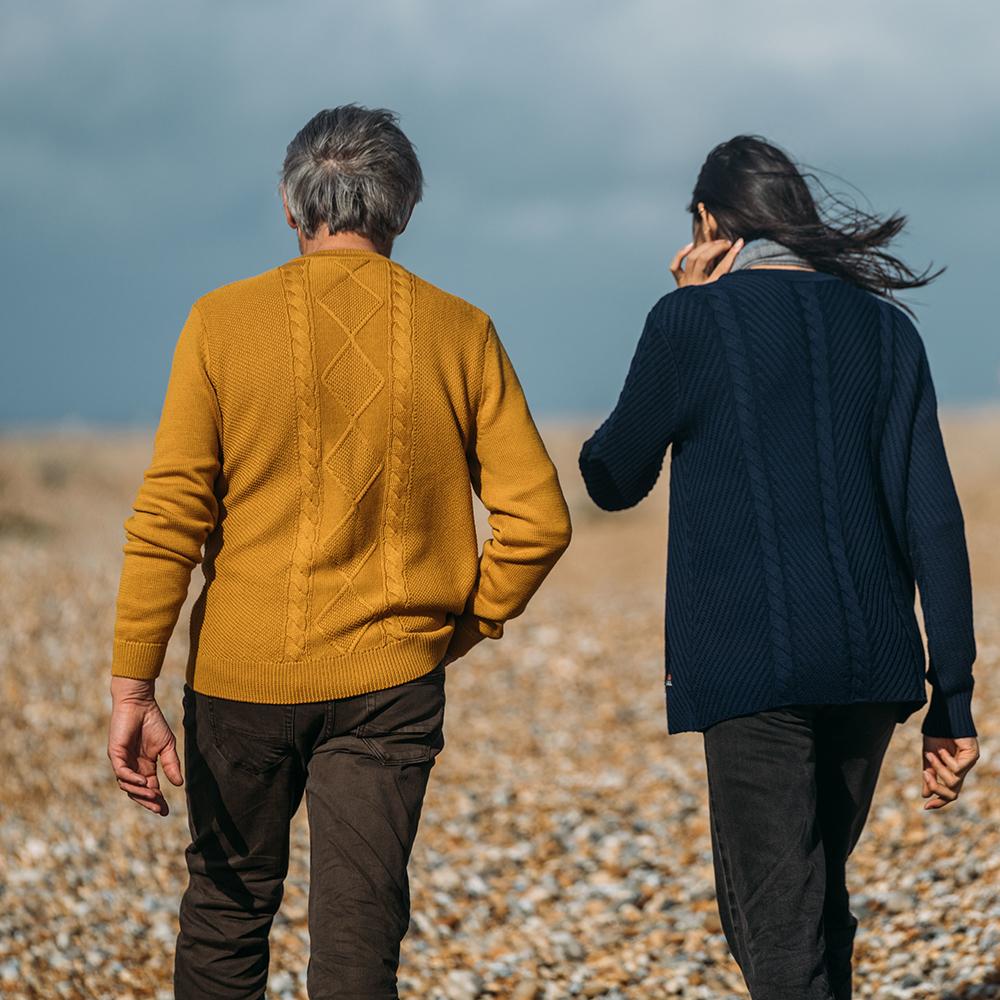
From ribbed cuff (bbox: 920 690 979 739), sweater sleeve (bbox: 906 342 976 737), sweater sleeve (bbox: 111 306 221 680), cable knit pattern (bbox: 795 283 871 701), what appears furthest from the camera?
ribbed cuff (bbox: 920 690 979 739)

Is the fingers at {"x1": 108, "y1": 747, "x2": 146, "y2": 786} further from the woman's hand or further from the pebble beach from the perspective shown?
the pebble beach

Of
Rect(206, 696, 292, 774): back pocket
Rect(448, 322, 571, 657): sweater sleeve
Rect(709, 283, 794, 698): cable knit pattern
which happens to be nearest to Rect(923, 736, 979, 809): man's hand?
Rect(709, 283, 794, 698): cable knit pattern

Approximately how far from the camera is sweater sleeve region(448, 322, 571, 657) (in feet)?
9.71

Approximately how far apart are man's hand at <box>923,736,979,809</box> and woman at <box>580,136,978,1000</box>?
1cm

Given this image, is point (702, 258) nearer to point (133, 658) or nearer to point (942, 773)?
point (942, 773)

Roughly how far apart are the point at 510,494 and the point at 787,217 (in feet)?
3.13

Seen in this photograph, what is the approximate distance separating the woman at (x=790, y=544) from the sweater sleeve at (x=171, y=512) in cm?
93

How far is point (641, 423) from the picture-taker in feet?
9.97

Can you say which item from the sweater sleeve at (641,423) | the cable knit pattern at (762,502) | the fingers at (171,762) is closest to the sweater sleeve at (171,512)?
the fingers at (171,762)

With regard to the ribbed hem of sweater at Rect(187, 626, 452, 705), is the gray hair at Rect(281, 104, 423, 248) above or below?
above

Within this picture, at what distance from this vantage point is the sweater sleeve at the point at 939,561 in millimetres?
2996

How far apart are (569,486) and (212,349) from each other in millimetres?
27339

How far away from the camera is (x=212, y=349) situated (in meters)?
2.81

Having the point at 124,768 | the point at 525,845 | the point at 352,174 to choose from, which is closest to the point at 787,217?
the point at 352,174
